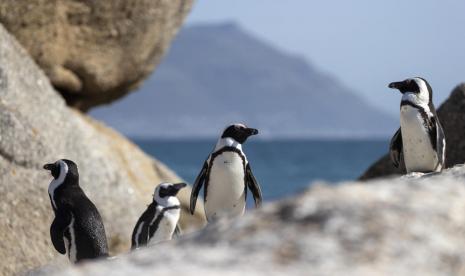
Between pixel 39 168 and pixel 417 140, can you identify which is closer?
pixel 417 140

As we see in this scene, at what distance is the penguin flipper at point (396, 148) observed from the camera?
8.95m

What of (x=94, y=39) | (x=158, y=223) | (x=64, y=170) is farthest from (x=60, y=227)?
(x=94, y=39)

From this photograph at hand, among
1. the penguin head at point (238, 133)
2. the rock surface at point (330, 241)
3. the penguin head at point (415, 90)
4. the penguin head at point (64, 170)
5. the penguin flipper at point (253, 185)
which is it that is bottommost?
the rock surface at point (330, 241)

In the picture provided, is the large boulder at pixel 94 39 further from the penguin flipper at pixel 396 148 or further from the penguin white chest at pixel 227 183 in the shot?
the penguin flipper at pixel 396 148

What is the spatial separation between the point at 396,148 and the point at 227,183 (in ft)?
5.43

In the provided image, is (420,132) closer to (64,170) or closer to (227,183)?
(227,183)

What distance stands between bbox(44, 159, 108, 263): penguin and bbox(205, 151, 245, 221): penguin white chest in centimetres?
106

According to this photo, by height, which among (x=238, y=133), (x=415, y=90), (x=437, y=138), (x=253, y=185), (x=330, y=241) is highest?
(x=415, y=90)

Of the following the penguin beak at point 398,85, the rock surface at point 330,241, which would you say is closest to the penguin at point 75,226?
the penguin beak at point 398,85

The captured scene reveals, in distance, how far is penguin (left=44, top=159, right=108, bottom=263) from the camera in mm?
7891

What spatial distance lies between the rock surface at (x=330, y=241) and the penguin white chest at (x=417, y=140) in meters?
4.59

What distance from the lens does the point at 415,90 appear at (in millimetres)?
8484

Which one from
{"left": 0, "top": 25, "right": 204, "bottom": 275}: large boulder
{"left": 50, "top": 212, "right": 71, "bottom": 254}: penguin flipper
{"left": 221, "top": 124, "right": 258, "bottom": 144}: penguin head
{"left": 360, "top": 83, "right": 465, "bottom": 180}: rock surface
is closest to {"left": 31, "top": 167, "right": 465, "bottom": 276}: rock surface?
{"left": 50, "top": 212, "right": 71, "bottom": 254}: penguin flipper

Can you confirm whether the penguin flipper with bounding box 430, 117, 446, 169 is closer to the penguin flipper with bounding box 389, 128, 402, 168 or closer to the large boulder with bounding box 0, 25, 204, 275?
the penguin flipper with bounding box 389, 128, 402, 168
